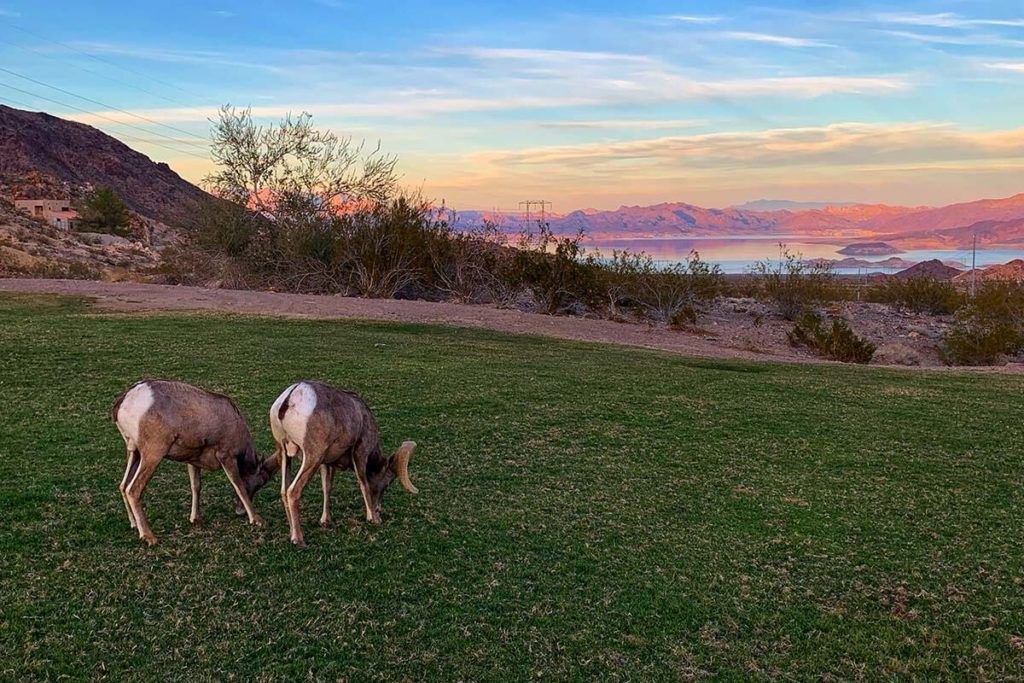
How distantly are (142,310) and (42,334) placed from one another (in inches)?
206

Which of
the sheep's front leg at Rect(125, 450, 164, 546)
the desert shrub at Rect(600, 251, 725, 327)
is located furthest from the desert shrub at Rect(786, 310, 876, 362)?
the sheep's front leg at Rect(125, 450, 164, 546)

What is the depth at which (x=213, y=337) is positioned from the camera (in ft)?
42.7

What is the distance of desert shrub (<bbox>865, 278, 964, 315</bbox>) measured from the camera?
130ft

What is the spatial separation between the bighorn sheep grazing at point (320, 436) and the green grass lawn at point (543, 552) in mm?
366

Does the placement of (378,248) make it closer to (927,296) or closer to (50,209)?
(927,296)

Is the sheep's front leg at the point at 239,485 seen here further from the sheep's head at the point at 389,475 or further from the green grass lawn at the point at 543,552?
the sheep's head at the point at 389,475

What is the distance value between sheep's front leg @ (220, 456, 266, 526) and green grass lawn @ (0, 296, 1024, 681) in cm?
12

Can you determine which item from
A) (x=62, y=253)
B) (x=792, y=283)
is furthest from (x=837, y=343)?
(x=62, y=253)

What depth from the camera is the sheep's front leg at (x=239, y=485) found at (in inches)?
186

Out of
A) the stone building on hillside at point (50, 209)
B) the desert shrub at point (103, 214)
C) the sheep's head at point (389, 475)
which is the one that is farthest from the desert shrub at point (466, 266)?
the stone building on hillside at point (50, 209)

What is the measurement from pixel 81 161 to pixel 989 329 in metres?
108

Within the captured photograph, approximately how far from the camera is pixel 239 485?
4.85 metres

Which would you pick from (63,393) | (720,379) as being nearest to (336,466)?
(63,393)

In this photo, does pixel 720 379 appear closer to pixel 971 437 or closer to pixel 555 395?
pixel 555 395
